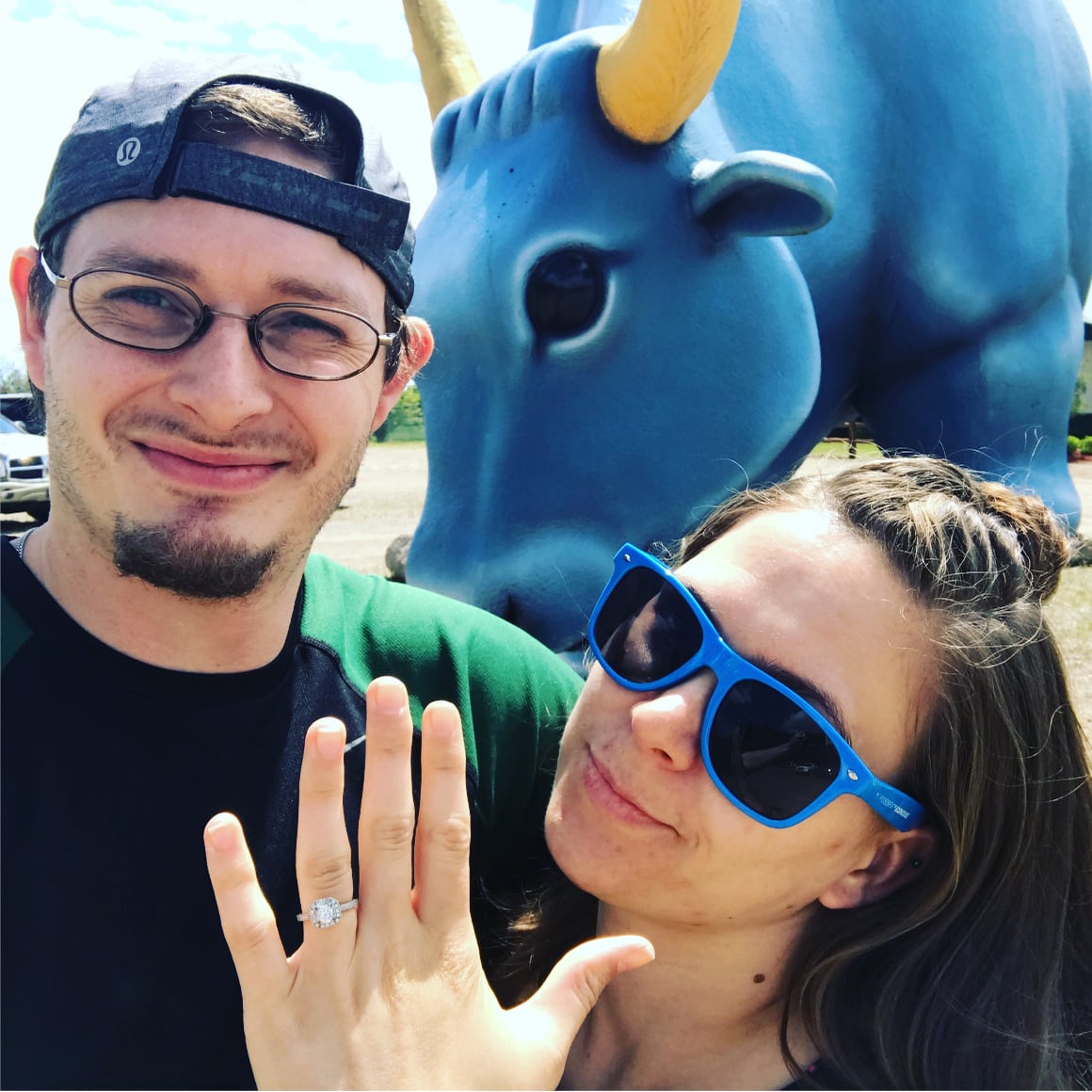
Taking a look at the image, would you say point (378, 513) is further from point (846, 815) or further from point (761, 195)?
point (846, 815)

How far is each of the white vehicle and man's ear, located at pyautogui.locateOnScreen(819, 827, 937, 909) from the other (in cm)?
874

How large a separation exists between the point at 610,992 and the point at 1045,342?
3204 millimetres

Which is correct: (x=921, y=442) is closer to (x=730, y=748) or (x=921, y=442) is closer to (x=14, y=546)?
(x=730, y=748)

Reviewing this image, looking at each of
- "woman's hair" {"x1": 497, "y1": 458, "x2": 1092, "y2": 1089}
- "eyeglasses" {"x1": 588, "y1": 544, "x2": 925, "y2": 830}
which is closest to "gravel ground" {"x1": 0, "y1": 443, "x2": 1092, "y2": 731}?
"woman's hair" {"x1": 497, "y1": 458, "x2": 1092, "y2": 1089}

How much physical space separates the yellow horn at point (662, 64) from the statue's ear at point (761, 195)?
0.17 metres

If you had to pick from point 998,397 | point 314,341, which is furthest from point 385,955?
point 998,397

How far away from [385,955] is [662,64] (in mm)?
2294

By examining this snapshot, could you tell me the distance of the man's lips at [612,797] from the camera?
1131 millimetres

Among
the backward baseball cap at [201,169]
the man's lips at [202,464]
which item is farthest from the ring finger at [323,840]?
the backward baseball cap at [201,169]

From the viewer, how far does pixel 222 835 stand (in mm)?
802

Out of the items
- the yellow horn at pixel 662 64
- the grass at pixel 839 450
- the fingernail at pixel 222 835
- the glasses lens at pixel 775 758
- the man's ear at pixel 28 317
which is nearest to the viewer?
the fingernail at pixel 222 835

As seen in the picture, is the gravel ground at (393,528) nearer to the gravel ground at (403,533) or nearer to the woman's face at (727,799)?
the gravel ground at (403,533)

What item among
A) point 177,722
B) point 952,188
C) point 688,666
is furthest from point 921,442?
point 177,722

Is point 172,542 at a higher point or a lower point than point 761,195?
lower
